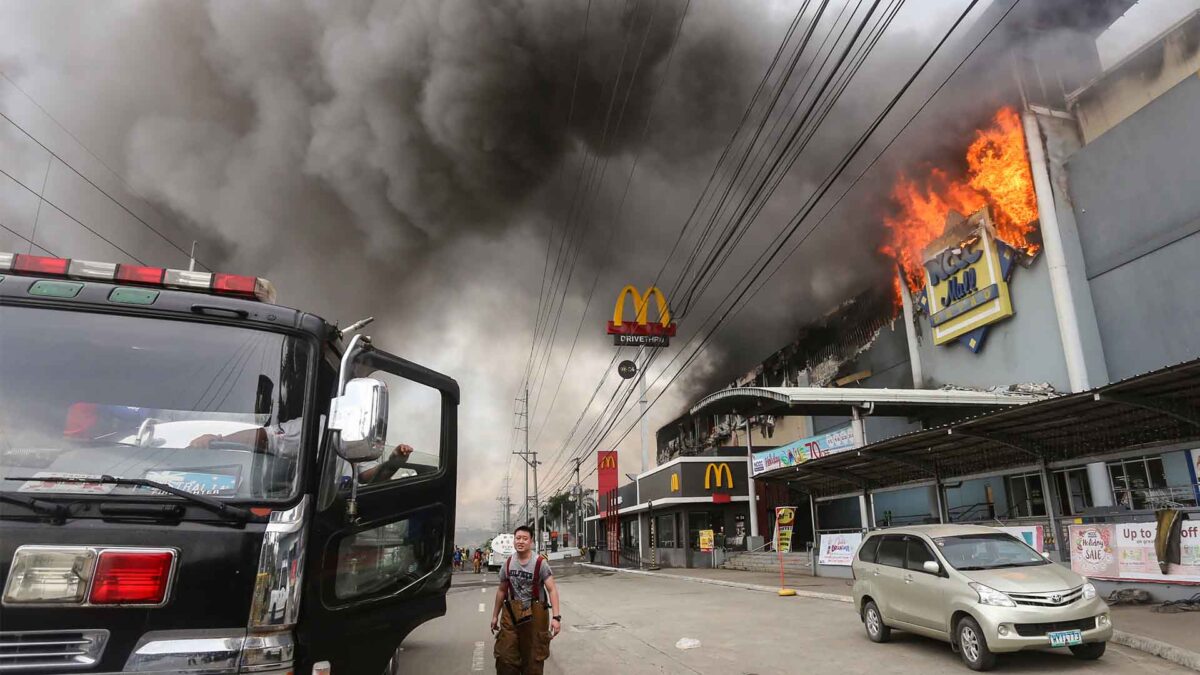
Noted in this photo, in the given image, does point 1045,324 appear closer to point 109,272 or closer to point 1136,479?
point 1136,479

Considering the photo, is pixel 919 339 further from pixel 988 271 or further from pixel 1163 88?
pixel 1163 88

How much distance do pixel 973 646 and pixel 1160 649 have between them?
2.02 m

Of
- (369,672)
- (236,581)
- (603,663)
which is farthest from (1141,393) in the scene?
(236,581)

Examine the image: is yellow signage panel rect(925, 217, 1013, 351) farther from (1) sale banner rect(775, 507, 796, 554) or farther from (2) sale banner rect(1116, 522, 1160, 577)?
(2) sale banner rect(1116, 522, 1160, 577)

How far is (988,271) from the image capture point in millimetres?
21938

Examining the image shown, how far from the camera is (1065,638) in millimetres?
6340

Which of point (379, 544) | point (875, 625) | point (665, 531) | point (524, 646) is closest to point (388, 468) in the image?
point (379, 544)

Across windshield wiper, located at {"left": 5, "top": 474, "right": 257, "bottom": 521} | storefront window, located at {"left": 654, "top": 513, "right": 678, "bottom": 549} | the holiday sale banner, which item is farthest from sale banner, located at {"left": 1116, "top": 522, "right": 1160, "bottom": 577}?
storefront window, located at {"left": 654, "top": 513, "right": 678, "bottom": 549}

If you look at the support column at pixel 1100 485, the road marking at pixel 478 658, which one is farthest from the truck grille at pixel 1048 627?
the support column at pixel 1100 485

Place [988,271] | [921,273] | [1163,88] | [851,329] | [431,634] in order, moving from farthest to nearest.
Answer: [851,329]
[921,273]
[988,271]
[1163,88]
[431,634]

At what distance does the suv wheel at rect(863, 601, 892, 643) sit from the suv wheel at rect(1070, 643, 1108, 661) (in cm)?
199

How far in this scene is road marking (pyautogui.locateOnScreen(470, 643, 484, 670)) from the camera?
755 cm

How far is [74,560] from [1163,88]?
2481 cm

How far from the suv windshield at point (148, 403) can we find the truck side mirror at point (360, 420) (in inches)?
8.3
